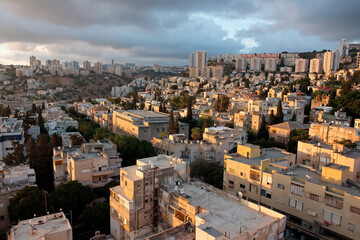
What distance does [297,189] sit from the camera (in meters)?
17.6

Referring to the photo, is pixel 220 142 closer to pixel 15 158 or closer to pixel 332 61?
pixel 15 158

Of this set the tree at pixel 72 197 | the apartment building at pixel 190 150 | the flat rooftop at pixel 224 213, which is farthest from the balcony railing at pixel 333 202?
the tree at pixel 72 197

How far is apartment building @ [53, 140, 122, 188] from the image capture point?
22156mm

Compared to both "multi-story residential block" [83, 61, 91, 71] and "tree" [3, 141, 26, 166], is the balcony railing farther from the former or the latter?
"multi-story residential block" [83, 61, 91, 71]

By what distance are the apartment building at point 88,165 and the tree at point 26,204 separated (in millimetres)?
3895

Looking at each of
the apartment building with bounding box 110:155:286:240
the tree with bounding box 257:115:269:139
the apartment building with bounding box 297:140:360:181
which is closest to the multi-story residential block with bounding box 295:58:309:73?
the tree with bounding box 257:115:269:139

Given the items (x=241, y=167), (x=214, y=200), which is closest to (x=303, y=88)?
(x=241, y=167)

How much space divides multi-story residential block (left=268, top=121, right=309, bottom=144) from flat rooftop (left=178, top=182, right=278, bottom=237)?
75.6 ft

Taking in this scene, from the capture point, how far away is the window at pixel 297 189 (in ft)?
56.9

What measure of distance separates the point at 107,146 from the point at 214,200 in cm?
1464

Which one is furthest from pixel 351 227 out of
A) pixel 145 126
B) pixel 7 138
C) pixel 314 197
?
pixel 7 138

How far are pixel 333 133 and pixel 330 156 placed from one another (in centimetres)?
1106

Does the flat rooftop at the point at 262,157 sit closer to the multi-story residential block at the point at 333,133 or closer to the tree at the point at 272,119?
the multi-story residential block at the point at 333,133

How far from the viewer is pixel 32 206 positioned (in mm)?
17656
